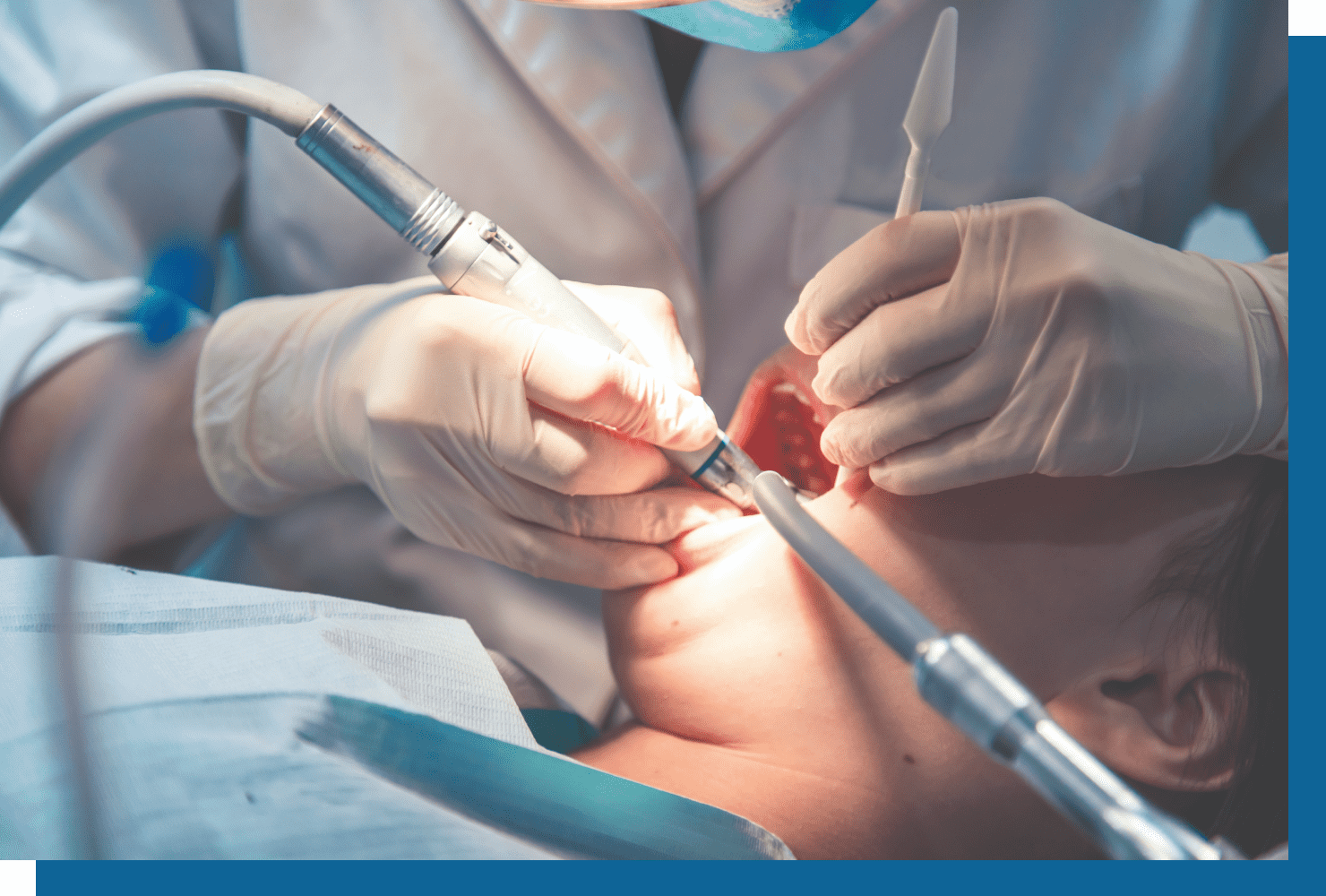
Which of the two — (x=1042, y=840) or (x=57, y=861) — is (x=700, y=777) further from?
(x=57, y=861)

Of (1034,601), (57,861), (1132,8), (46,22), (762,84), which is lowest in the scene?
(57,861)

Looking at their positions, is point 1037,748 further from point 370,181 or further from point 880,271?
point 370,181

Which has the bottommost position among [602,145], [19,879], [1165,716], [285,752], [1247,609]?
[19,879]

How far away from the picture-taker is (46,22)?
0.77 m

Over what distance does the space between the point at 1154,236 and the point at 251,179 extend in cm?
90

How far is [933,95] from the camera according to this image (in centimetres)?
52

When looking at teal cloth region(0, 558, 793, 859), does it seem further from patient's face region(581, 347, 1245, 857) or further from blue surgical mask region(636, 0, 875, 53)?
blue surgical mask region(636, 0, 875, 53)

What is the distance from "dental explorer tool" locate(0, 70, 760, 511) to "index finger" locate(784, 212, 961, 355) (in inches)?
5.4

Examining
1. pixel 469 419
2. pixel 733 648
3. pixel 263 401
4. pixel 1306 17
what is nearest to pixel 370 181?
pixel 469 419

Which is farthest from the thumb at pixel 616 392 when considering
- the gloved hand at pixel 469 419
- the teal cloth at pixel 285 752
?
the teal cloth at pixel 285 752

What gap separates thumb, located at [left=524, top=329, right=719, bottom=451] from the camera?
65 centimetres

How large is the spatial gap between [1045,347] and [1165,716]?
1.12 feet

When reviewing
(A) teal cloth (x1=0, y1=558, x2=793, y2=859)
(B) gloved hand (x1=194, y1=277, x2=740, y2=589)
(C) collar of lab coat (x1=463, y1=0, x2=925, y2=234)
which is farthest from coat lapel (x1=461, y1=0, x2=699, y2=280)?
(A) teal cloth (x1=0, y1=558, x2=793, y2=859)

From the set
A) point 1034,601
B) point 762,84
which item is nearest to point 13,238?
point 762,84
